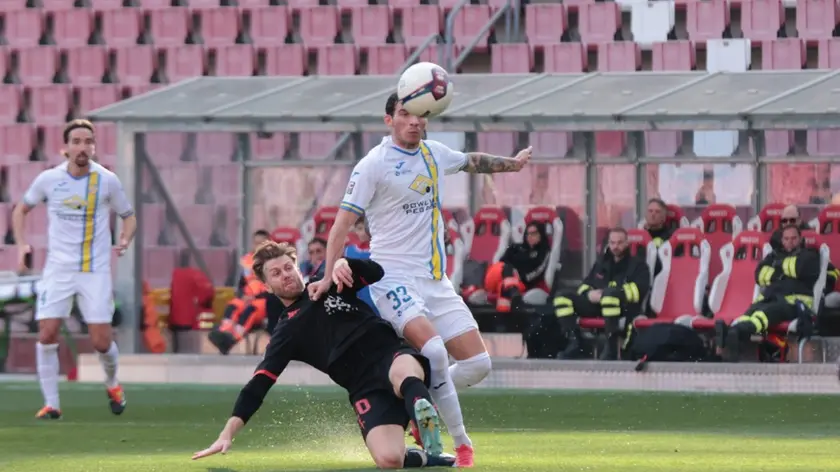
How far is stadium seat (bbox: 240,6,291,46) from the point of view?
24.2 meters

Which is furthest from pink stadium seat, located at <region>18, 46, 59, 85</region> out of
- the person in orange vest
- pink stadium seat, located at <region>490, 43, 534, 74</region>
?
the person in orange vest

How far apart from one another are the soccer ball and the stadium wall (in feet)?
24.4

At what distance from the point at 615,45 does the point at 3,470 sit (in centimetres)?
1457

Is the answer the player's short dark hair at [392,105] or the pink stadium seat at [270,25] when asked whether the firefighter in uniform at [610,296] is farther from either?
the player's short dark hair at [392,105]

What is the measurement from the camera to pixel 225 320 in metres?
18.5

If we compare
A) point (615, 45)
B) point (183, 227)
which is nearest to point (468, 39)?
point (615, 45)

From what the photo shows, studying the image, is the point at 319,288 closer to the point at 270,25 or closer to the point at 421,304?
the point at 421,304

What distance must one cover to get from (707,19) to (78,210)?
1090cm

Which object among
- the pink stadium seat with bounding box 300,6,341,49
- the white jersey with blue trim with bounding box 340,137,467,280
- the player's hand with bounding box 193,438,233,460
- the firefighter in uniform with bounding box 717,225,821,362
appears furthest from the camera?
the pink stadium seat with bounding box 300,6,341,49

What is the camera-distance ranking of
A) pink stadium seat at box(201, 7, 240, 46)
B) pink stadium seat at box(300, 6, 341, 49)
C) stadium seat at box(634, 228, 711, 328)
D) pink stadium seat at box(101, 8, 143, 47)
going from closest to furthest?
1. stadium seat at box(634, 228, 711, 328)
2. pink stadium seat at box(300, 6, 341, 49)
3. pink stadium seat at box(201, 7, 240, 46)
4. pink stadium seat at box(101, 8, 143, 47)

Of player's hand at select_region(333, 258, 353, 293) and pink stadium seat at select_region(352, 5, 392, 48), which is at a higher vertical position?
pink stadium seat at select_region(352, 5, 392, 48)

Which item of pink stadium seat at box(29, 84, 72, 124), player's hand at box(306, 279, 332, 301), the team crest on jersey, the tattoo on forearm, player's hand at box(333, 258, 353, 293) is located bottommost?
player's hand at box(306, 279, 332, 301)

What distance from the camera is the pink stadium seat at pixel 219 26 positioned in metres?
24.5

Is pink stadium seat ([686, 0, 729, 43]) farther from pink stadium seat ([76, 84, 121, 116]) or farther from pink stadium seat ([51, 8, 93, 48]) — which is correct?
pink stadium seat ([51, 8, 93, 48])
